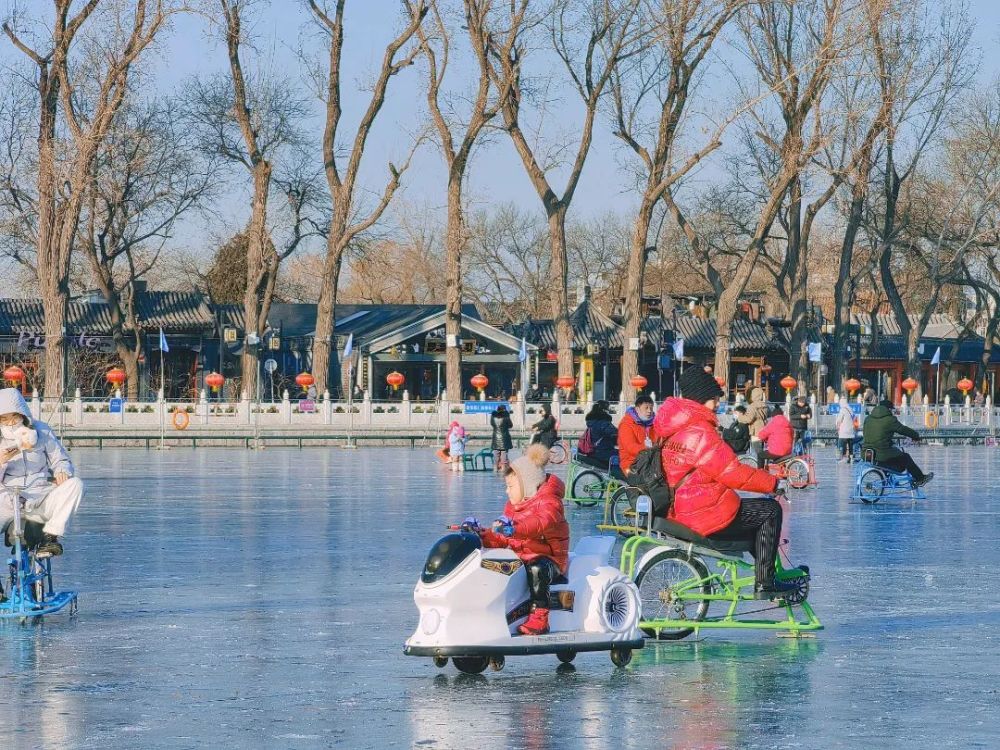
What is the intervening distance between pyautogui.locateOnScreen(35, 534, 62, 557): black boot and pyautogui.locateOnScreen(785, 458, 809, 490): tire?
17.7m

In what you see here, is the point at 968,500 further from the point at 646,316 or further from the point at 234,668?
the point at 646,316

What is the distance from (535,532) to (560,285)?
1707 inches

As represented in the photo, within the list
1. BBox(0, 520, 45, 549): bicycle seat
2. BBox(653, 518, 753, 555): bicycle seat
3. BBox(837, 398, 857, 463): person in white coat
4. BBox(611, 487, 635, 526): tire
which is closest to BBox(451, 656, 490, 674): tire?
BBox(653, 518, 753, 555): bicycle seat

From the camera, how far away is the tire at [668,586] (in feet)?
32.1

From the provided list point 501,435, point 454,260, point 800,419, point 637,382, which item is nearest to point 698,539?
point 501,435

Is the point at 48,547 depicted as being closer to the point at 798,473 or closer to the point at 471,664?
the point at 471,664

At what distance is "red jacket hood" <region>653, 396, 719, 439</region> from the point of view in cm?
973

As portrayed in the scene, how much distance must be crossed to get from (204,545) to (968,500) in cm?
1218

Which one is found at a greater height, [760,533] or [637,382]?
[637,382]

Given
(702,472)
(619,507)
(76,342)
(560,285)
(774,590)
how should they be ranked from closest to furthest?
1. (702,472)
2. (774,590)
3. (619,507)
4. (560,285)
5. (76,342)

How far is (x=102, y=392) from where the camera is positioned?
208ft

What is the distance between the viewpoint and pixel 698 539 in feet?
31.6

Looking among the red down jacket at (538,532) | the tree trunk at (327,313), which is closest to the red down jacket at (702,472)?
the red down jacket at (538,532)

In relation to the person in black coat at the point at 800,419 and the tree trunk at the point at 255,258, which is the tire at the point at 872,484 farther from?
the tree trunk at the point at 255,258
